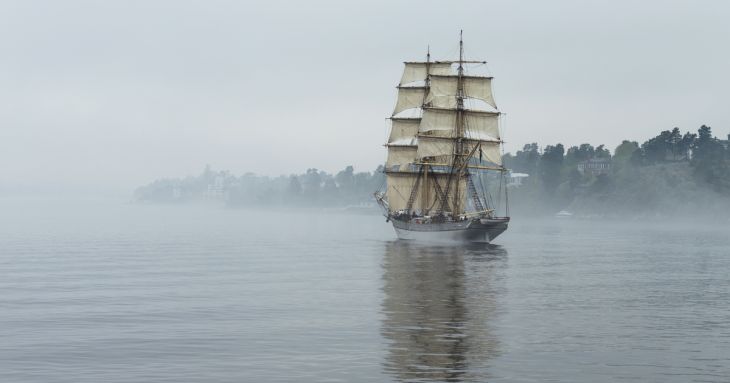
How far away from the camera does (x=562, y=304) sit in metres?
47.7

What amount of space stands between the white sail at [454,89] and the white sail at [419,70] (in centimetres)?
657

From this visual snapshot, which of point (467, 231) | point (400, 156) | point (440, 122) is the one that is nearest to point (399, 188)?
point (400, 156)

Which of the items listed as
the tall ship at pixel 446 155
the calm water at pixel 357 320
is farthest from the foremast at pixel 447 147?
the calm water at pixel 357 320

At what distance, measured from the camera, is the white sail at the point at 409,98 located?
134625 mm

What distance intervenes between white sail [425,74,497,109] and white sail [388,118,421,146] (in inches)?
421

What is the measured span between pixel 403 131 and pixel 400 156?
13.6 feet

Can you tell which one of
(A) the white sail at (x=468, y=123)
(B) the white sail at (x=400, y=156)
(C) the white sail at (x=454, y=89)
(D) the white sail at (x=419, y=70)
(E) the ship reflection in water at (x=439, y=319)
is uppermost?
(D) the white sail at (x=419, y=70)

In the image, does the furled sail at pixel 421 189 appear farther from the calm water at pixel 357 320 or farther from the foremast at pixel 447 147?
the calm water at pixel 357 320

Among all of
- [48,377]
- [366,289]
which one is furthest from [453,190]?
[48,377]

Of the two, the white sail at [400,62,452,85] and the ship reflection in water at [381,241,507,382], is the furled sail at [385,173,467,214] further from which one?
the ship reflection in water at [381,241,507,382]

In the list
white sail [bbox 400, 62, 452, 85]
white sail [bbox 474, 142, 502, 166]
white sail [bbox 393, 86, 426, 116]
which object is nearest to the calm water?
white sail [bbox 474, 142, 502, 166]

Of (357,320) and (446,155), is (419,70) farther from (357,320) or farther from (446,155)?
(357,320)

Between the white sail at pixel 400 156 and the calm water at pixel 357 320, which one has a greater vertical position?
the white sail at pixel 400 156

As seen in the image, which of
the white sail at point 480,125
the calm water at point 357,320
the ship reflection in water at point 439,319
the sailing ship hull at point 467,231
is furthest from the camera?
the white sail at point 480,125
